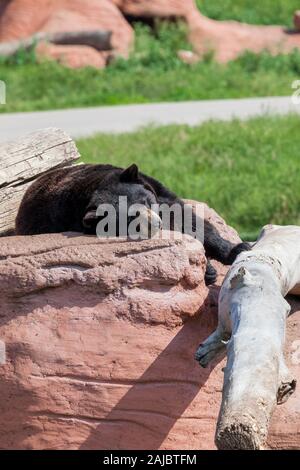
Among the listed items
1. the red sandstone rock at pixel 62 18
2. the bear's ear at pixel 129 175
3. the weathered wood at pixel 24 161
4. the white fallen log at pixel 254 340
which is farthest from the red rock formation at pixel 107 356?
the red sandstone rock at pixel 62 18

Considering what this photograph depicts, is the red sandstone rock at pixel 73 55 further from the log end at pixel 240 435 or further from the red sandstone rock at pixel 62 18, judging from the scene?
the log end at pixel 240 435

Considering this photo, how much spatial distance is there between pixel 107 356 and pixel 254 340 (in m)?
0.83

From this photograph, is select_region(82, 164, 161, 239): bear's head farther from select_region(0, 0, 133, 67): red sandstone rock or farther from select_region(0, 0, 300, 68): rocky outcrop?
select_region(0, 0, 133, 67): red sandstone rock

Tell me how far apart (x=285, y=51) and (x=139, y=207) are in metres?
14.2

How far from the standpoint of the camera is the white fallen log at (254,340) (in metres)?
3.80

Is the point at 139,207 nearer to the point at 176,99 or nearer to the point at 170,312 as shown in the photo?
the point at 170,312

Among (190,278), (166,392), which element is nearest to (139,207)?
(190,278)

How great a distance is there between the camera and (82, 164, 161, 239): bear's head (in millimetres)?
5301

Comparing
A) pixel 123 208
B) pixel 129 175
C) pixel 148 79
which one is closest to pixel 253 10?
pixel 148 79

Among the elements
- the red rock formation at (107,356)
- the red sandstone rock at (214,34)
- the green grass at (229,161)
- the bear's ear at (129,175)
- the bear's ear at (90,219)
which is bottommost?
the red sandstone rock at (214,34)

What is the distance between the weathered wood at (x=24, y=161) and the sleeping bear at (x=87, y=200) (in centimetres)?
38

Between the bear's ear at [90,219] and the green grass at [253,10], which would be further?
the green grass at [253,10]

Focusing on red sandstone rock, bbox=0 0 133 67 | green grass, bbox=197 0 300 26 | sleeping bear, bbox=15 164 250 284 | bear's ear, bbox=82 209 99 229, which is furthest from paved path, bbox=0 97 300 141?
green grass, bbox=197 0 300 26

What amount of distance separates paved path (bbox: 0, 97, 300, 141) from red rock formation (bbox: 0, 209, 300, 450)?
7750 millimetres
